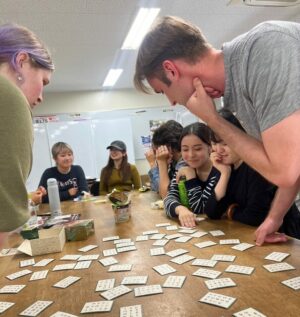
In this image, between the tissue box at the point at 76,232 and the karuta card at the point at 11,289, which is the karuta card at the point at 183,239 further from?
the karuta card at the point at 11,289

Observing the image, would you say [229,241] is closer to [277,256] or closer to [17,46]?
[277,256]

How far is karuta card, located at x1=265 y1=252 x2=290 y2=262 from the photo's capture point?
995 mm

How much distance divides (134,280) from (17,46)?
2.52ft

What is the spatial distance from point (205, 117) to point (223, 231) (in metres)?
0.61

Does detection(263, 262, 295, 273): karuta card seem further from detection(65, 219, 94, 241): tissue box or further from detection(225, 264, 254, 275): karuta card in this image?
detection(65, 219, 94, 241): tissue box

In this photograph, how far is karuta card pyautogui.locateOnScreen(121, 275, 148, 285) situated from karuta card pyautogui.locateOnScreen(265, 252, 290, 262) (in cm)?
41

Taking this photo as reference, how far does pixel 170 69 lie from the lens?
0.97 m

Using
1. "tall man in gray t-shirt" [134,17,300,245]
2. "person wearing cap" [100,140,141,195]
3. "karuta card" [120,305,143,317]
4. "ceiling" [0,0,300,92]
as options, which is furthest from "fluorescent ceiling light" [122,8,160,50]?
"karuta card" [120,305,143,317]

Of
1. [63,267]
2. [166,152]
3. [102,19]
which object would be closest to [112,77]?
[102,19]

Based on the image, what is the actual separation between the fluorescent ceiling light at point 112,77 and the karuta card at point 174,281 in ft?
13.8

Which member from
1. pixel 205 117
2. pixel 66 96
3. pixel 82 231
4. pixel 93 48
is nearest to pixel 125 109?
pixel 66 96

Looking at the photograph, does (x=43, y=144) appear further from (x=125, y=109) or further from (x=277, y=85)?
(x=277, y=85)

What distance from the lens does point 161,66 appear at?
0.99 meters

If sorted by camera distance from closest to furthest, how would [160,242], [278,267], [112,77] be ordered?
[278,267]
[160,242]
[112,77]
